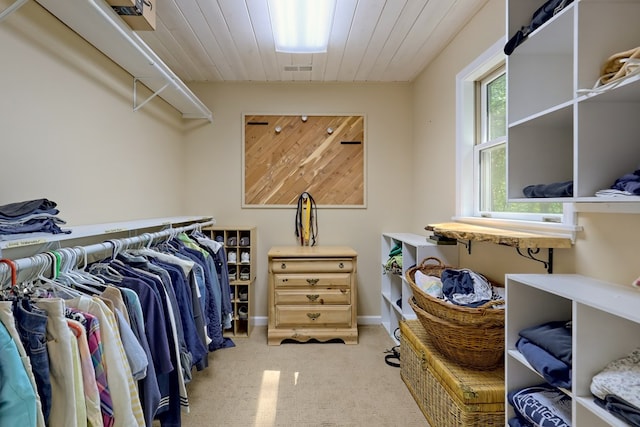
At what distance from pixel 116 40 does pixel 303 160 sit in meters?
2.07

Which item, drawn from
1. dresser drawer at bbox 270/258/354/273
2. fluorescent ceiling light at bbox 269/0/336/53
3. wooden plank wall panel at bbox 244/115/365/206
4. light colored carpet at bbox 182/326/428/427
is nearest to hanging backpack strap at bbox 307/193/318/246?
wooden plank wall panel at bbox 244/115/365/206

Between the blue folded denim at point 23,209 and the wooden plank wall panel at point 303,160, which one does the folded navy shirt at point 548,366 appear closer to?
the blue folded denim at point 23,209

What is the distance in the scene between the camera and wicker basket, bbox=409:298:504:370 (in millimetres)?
1710

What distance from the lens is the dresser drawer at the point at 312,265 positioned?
3254 millimetres

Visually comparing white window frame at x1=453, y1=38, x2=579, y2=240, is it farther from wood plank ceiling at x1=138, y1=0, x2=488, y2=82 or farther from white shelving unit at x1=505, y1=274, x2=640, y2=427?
white shelving unit at x1=505, y1=274, x2=640, y2=427

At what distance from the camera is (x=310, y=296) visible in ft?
10.6

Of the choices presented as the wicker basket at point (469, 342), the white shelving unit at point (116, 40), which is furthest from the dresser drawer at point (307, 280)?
the white shelving unit at point (116, 40)

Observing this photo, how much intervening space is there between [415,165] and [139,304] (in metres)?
3.00

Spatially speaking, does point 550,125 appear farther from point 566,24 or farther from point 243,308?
point 243,308

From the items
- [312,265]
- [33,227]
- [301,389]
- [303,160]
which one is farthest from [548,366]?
[303,160]

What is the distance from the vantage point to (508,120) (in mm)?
1629

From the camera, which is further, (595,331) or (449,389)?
(449,389)

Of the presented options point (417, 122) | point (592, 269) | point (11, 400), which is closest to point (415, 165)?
point (417, 122)

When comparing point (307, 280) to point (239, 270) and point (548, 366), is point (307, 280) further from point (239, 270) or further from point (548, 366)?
point (548, 366)
